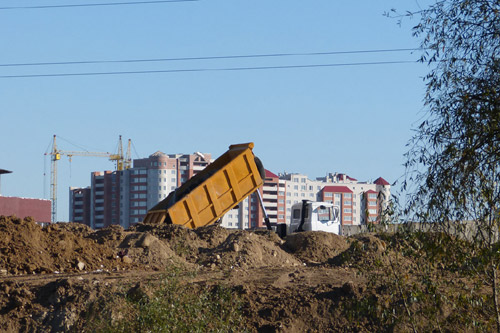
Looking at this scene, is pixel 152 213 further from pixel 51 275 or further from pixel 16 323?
pixel 16 323

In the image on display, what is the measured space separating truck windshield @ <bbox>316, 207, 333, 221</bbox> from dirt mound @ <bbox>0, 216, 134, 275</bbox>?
12.7 metres

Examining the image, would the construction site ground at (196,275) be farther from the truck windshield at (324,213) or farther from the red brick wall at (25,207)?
the red brick wall at (25,207)

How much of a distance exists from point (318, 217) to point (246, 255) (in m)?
11.4

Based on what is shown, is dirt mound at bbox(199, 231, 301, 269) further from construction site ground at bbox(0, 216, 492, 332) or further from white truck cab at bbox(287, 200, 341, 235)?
white truck cab at bbox(287, 200, 341, 235)

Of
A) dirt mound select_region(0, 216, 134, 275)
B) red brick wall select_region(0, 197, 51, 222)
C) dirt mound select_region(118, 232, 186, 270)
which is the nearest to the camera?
dirt mound select_region(0, 216, 134, 275)

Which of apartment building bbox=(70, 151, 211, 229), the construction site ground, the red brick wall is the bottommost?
the construction site ground

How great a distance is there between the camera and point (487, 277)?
842 centimetres

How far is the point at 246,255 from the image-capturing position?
19266 millimetres

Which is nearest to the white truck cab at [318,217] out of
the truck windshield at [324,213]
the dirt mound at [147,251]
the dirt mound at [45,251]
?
the truck windshield at [324,213]

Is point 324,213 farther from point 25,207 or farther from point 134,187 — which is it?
point 134,187

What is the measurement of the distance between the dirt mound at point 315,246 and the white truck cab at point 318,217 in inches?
254

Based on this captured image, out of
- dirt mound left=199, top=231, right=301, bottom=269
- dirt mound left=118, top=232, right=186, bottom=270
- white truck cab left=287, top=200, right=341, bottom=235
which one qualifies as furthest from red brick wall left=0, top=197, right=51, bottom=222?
dirt mound left=199, top=231, right=301, bottom=269

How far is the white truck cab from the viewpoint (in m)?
30.1

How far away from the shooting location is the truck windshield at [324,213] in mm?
30344
